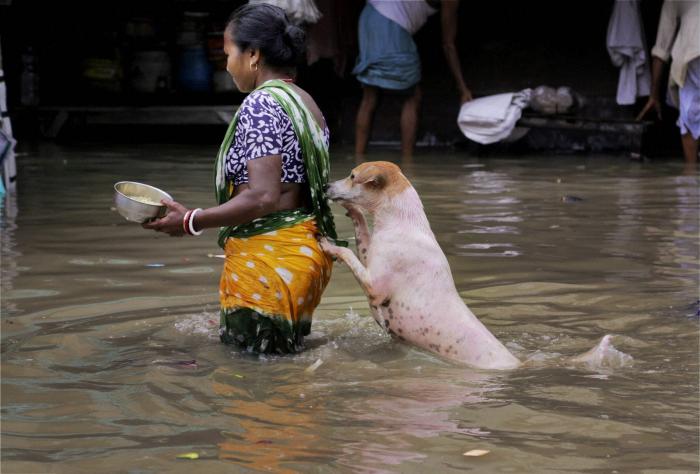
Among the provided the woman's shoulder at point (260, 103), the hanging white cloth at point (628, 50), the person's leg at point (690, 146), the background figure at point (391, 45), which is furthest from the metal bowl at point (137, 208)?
the hanging white cloth at point (628, 50)

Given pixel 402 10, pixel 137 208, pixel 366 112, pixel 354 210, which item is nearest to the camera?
pixel 137 208

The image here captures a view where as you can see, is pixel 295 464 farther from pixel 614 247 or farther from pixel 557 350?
pixel 614 247

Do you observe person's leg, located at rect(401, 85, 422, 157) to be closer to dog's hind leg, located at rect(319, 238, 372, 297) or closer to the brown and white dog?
the brown and white dog

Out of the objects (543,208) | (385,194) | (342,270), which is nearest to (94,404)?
(385,194)

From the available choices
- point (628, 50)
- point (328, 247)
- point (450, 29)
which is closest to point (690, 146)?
point (628, 50)

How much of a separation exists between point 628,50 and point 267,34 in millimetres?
8201

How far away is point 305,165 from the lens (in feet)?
12.1

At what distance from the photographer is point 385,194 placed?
12.2 feet

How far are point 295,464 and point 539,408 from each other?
2.74 feet

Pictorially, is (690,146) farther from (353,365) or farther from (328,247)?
(353,365)

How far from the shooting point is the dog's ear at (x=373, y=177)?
147 inches

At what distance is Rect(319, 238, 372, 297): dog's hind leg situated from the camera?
3646 mm

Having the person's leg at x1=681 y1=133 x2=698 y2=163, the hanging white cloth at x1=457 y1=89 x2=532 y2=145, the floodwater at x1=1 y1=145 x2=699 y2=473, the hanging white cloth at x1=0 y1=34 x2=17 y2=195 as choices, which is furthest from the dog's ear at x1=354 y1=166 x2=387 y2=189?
the hanging white cloth at x1=457 y1=89 x2=532 y2=145

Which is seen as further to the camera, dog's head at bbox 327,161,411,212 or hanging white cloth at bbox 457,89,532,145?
hanging white cloth at bbox 457,89,532,145
